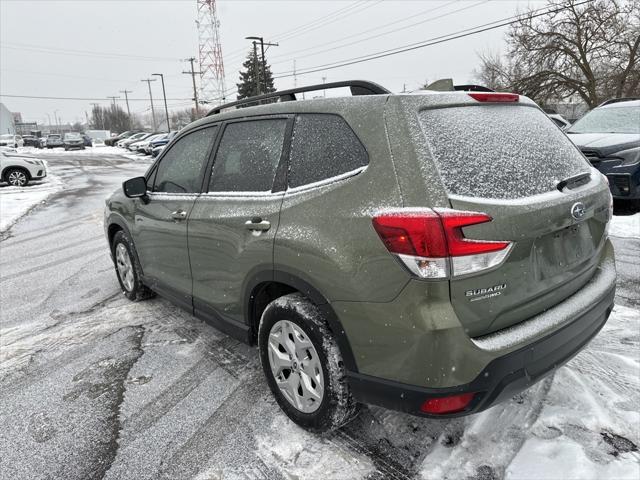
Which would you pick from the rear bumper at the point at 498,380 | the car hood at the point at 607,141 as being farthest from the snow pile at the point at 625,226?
the rear bumper at the point at 498,380

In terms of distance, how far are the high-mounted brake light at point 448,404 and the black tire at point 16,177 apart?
18.3 m

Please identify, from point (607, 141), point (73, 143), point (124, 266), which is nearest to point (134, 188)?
point (124, 266)

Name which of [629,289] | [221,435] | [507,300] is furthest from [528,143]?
[629,289]

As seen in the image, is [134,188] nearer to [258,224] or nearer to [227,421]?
[258,224]

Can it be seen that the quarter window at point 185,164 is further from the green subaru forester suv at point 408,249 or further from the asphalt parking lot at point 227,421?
the asphalt parking lot at point 227,421

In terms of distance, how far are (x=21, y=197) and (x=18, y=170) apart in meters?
3.76

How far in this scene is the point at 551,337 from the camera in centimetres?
216

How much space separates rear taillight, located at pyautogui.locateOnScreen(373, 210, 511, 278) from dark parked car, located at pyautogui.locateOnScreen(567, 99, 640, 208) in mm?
5887

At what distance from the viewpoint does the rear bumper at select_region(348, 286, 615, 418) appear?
6.43 feet

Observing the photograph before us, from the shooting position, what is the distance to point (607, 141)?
23.2 feet

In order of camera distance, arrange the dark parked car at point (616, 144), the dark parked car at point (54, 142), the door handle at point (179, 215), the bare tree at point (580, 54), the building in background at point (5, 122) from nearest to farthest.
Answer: the door handle at point (179, 215) < the dark parked car at point (616, 144) < the bare tree at point (580, 54) < the dark parked car at point (54, 142) < the building in background at point (5, 122)

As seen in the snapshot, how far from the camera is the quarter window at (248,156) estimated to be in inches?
107

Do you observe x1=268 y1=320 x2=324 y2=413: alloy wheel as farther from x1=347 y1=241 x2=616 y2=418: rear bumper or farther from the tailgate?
the tailgate

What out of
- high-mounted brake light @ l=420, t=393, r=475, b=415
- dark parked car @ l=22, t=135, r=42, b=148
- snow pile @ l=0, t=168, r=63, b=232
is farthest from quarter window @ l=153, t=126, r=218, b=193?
dark parked car @ l=22, t=135, r=42, b=148
